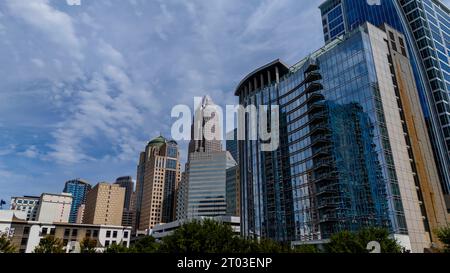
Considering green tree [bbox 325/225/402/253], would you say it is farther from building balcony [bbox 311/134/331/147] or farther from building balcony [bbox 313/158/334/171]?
building balcony [bbox 311/134/331/147]

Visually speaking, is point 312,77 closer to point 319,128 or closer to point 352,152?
point 319,128

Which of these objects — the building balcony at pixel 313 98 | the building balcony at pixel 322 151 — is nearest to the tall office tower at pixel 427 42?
the building balcony at pixel 313 98

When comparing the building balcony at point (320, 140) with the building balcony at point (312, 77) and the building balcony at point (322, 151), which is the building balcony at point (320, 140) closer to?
the building balcony at point (322, 151)

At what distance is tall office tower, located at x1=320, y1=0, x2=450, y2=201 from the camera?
83625 millimetres

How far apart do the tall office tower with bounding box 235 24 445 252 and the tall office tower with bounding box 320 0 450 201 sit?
5.52 m

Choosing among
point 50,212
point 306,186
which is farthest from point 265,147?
point 50,212

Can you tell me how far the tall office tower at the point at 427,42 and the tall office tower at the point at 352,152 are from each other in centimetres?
552

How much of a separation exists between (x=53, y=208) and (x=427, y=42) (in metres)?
141

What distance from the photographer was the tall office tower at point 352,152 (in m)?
64.8

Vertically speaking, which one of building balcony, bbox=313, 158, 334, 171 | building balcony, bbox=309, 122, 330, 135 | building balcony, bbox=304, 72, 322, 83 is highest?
building balcony, bbox=304, 72, 322, 83

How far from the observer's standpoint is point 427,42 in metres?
96.3

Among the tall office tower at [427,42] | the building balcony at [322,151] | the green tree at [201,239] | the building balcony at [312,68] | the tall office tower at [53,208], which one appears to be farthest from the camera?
the tall office tower at [53,208]

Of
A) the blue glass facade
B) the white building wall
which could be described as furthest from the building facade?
the white building wall
